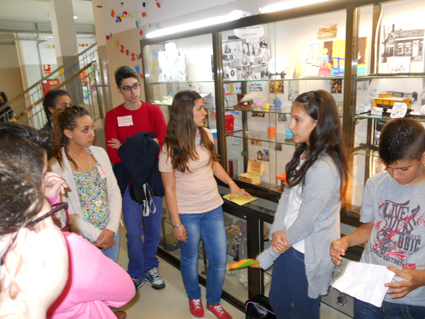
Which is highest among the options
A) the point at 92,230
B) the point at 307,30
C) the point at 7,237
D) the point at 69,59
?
the point at 69,59

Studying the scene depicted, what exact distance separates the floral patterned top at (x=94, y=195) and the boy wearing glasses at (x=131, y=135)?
20.7 inches

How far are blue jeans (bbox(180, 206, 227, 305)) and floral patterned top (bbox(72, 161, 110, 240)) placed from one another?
55cm

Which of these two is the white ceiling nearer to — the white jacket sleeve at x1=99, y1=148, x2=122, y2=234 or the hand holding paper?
the white jacket sleeve at x1=99, y1=148, x2=122, y2=234

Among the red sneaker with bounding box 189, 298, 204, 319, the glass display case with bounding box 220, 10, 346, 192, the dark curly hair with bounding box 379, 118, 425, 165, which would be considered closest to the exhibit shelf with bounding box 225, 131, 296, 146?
the glass display case with bounding box 220, 10, 346, 192

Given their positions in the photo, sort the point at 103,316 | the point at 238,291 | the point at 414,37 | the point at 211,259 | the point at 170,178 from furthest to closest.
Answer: the point at 238,291
the point at 211,259
the point at 170,178
the point at 414,37
the point at 103,316

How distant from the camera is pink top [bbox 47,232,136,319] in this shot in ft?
2.53

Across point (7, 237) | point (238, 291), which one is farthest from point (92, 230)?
point (7, 237)

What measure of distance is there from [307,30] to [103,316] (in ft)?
7.68

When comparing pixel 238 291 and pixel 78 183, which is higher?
pixel 78 183

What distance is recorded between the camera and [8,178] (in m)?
0.57

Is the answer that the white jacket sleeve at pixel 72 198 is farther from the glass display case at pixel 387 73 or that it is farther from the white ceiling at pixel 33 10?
the white ceiling at pixel 33 10

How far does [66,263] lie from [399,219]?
130 cm

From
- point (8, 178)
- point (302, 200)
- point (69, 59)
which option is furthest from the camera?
point (69, 59)

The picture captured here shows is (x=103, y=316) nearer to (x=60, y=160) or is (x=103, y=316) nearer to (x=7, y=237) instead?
(x=7, y=237)
